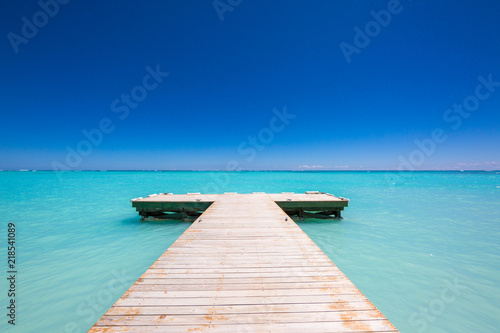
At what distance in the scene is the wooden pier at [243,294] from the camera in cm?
237

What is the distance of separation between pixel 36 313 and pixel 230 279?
17.0 feet

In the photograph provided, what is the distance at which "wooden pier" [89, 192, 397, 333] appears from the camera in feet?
7.78

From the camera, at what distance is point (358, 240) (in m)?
9.46

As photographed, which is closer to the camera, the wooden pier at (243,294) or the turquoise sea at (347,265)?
the wooden pier at (243,294)

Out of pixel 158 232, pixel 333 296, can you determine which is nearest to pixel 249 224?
pixel 333 296

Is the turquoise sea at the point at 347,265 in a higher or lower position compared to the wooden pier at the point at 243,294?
lower

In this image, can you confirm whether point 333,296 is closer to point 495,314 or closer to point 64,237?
point 495,314

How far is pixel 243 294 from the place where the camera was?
2963 mm

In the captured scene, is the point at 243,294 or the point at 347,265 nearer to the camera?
the point at 243,294

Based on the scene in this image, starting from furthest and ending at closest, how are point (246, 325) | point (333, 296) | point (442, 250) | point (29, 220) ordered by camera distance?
point (29, 220)
point (442, 250)
point (333, 296)
point (246, 325)

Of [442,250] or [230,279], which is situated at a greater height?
[230,279]

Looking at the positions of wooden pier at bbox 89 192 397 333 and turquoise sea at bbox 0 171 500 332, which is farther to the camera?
turquoise sea at bbox 0 171 500 332

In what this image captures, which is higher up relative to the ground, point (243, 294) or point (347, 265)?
point (243, 294)

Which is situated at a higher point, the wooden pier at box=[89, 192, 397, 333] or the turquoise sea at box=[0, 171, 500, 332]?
the wooden pier at box=[89, 192, 397, 333]
